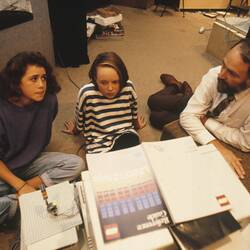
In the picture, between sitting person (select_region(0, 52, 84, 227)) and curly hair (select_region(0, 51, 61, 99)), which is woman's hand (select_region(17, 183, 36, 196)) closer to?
sitting person (select_region(0, 52, 84, 227))

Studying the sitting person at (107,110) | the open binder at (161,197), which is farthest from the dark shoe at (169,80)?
the open binder at (161,197)

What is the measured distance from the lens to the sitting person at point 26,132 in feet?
3.70

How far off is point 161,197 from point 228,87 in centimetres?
72

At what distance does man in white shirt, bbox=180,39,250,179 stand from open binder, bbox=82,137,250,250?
19.0 inches

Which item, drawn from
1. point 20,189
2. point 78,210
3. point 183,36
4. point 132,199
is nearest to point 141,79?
point 183,36

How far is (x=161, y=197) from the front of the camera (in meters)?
0.66

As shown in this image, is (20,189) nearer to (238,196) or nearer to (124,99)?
(124,99)

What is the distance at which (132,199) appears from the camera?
0.66m

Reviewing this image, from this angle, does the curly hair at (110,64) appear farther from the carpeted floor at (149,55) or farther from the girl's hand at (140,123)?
the carpeted floor at (149,55)

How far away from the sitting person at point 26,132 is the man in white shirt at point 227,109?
63cm

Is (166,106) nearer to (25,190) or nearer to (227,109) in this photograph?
(227,109)

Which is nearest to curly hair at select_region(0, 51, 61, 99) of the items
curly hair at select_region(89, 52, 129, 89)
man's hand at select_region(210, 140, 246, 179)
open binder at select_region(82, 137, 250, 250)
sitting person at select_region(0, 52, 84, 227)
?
sitting person at select_region(0, 52, 84, 227)

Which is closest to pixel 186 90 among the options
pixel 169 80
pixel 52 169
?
pixel 169 80

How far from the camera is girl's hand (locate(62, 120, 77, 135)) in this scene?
5.79 ft
